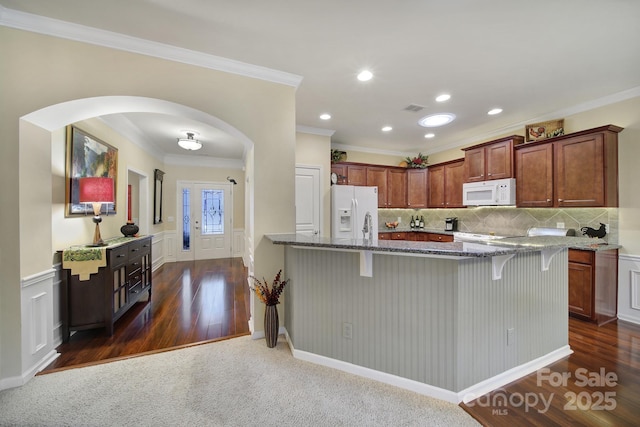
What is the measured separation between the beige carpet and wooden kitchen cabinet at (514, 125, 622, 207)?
339 cm

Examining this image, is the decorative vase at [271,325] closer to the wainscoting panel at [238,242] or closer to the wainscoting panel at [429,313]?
the wainscoting panel at [429,313]

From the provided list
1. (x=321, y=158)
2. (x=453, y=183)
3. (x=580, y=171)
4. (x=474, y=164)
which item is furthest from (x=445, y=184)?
(x=321, y=158)

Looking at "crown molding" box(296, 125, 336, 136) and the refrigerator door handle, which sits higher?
"crown molding" box(296, 125, 336, 136)

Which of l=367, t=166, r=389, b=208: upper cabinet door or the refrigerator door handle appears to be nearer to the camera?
the refrigerator door handle

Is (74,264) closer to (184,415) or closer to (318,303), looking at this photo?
(184,415)

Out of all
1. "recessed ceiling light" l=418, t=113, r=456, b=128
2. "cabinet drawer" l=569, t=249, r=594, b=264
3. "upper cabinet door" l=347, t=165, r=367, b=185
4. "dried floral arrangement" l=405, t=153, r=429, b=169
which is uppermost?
"recessed ceiling light" l=418, t=113, r=456, b=128

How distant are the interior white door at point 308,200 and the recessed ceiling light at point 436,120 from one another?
1900 millimetres

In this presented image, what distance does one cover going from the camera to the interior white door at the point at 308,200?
4.47 m

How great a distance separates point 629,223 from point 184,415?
510 centimetres

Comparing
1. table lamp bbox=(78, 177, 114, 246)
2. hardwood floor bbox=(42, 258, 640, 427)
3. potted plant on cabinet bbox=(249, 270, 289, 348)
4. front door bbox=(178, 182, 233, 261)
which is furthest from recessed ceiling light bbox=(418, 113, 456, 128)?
front door bbox=(178, 182, 233, 261)

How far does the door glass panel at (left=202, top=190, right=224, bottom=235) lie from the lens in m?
7.16

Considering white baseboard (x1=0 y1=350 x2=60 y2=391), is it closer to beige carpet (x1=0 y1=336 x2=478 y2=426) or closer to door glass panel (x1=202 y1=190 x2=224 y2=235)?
beige carpet (x1=0 y1=336 x2=478 y2=426)

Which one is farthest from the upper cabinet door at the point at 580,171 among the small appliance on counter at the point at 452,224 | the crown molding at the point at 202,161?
the crown molding at the point at 202,161

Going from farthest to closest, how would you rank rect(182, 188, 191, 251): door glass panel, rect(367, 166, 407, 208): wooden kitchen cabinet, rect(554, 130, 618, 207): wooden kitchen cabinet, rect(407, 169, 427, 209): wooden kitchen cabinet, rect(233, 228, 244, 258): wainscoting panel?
rect(233, 228, 244, 258): wainscoting panel < rect(182, 188, 191, 251): door glass panel < rect(407, 169, 427, 209): wooden kitchen cabinet < rect(367, 166, 407, 208): wooden kitchen cabinet < rect(554, 130, 618, 207): wooden kitchen cabinet
